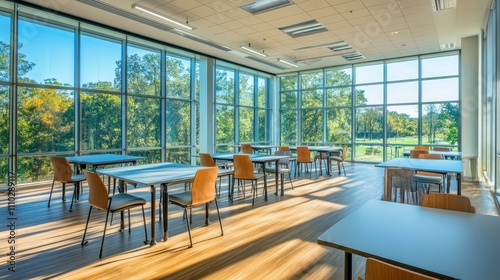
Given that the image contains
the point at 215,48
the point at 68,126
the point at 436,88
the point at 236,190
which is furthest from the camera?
the point at 436,88

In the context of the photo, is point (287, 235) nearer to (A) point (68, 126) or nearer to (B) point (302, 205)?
(B) point (302, 205)

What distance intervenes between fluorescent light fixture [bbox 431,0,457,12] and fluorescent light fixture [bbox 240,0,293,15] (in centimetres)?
299

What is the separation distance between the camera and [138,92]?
809cm

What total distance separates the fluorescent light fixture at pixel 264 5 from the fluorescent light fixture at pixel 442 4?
299cm

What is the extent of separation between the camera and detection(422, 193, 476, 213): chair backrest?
1.94 metres

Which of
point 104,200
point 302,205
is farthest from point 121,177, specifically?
point 302,205

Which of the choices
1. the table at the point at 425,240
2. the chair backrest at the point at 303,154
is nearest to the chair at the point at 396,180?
the table at the point at 425,240

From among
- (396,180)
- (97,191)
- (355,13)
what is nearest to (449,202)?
(396,180)

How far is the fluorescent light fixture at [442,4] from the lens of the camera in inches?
221

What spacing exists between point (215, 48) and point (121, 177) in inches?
260

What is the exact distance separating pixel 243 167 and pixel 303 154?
305 centimetres

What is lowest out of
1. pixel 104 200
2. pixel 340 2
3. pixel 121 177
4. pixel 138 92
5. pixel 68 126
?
pixel 104 200

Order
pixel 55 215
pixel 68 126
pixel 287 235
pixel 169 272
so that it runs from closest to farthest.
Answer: pixel 169 272
pixel 287 235
pixel 55 215
pixel 68 126

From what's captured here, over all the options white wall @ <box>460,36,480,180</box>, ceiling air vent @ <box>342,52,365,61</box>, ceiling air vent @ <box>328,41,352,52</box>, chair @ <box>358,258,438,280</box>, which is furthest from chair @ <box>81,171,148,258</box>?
ceiling air vent @ <box>342,52,365,61</box>
